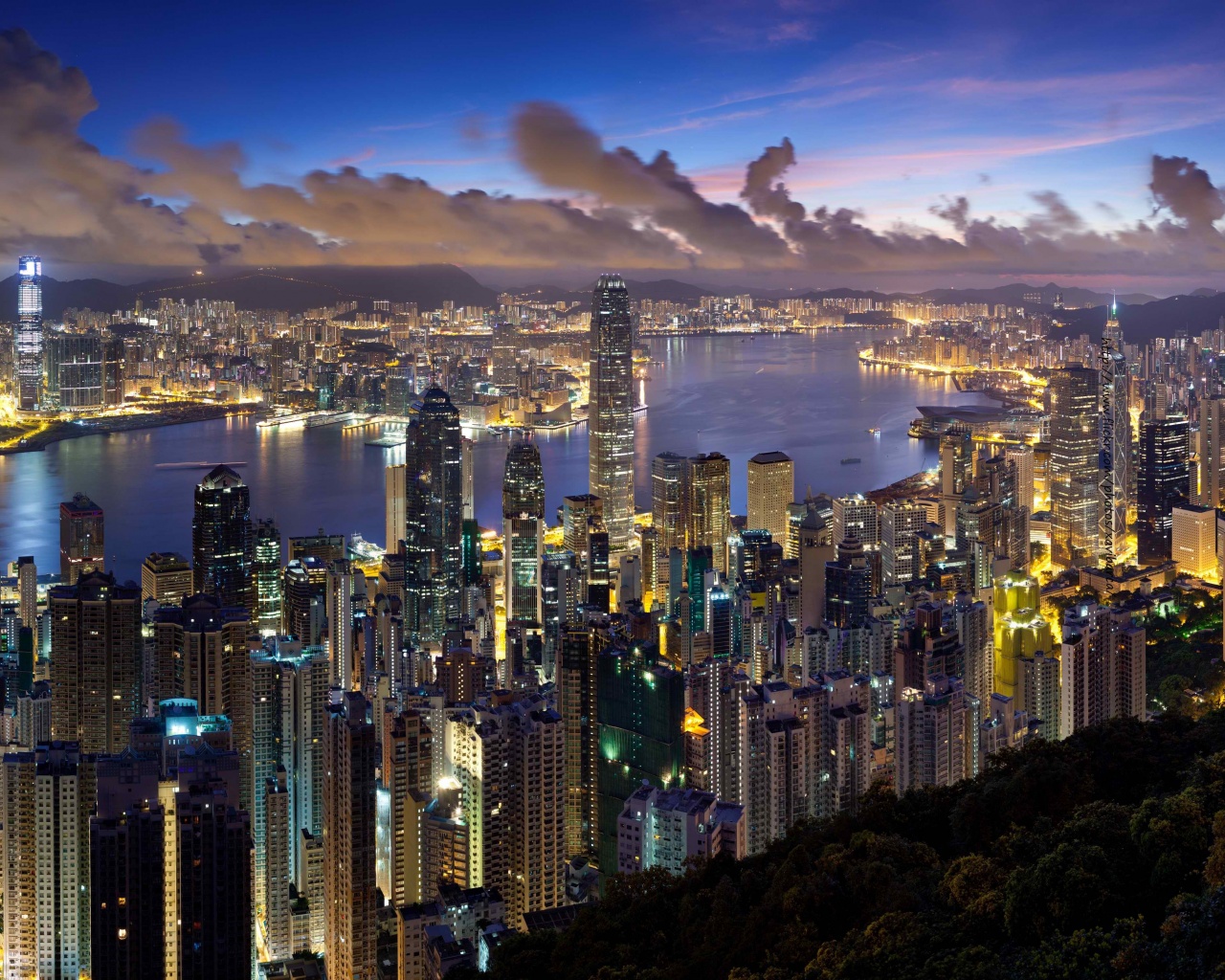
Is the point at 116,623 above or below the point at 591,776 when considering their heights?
above

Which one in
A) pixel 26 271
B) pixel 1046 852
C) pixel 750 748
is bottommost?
pixel 750 748

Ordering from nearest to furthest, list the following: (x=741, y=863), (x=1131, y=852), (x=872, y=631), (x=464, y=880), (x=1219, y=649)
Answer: (x=1131, y=852)
(x=741, y=863)
(x=464, y=880)
(x=872, y=631)
(x=1219, y=649)

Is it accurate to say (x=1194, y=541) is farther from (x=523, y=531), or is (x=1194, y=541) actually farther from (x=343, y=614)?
(x=343, y=614)

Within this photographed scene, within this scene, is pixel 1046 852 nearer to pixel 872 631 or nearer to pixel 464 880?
pixel 464 880

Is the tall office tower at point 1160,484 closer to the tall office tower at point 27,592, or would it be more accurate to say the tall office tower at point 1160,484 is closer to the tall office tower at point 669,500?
the tall office tower at point 669,500

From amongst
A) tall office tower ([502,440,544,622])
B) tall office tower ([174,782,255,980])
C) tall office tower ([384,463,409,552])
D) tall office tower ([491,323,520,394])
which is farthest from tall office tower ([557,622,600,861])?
tall office tower ([491,323,520,394])

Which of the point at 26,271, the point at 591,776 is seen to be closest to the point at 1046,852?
the point at 591,776

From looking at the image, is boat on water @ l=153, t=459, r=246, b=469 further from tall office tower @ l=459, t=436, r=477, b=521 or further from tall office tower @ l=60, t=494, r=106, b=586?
tall office tower @ l=60, t=494, r=106, b=586
